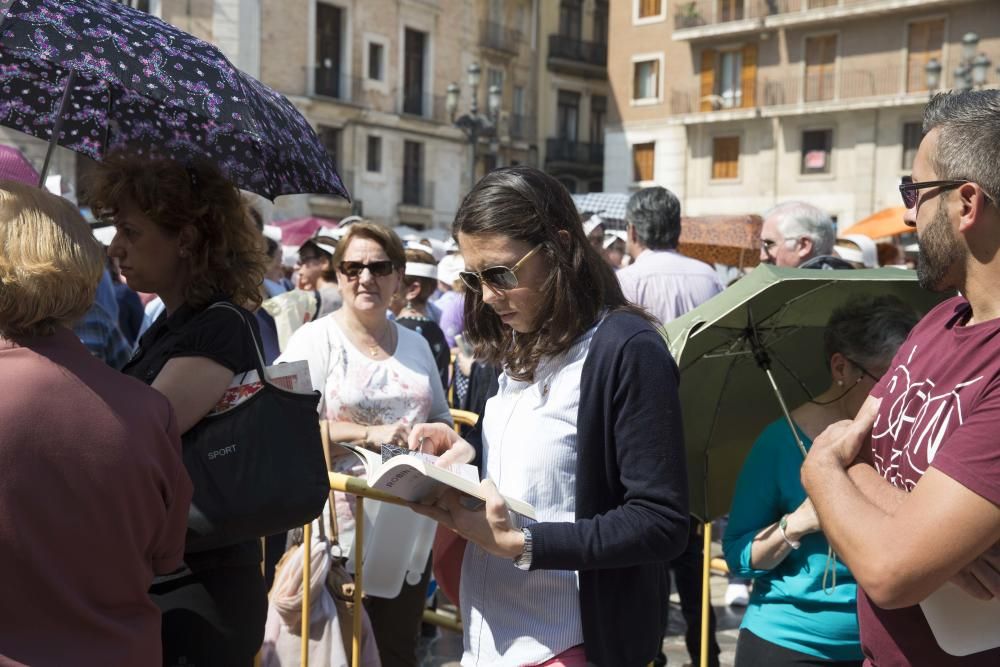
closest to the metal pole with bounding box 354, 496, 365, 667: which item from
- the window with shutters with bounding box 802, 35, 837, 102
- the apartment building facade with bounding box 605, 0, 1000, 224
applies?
the apartment building facade with bounding box 605, 0, 1000, 224

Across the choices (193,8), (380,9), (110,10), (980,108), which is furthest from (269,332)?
(380,9)

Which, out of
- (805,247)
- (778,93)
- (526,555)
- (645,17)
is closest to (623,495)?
(526,555)

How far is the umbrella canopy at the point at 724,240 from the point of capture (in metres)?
11.2

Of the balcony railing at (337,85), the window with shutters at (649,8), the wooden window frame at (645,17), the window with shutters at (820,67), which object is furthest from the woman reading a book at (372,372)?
the window with shutters at (649,8)

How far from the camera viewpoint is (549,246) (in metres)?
2.50

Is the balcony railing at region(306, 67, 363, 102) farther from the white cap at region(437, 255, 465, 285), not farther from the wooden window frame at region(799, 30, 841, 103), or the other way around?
the white cap at region(437, 255, 465, 285)

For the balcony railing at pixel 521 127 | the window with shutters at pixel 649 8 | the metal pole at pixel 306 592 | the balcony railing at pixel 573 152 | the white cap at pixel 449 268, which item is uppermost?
the window with shutters at pixel 649 8

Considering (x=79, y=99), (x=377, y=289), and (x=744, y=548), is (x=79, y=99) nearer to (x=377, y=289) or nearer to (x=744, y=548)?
(x=377, y=289)

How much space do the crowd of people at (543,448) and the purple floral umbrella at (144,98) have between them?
0.21 m

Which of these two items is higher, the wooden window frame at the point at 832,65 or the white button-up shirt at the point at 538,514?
the wooden window frame at the point at 832,65

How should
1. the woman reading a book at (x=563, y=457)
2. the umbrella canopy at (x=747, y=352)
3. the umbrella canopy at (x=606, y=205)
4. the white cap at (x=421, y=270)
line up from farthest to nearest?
the umbrella canopy at (x=606, y=205)
the white cap at (x=421, y=270)
the umbrella canopy at (x=747, y=352)
the woman reading a book at (x=563, y=457)

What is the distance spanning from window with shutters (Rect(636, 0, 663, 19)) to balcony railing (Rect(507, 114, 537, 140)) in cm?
584

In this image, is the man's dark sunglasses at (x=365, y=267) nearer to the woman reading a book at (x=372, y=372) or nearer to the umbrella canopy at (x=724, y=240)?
the woman reading a book at (x=372, y=372)

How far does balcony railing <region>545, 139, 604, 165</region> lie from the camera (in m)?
42.1
